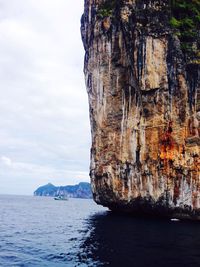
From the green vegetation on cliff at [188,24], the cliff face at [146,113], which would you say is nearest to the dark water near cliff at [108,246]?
the cliff face at [146,113]

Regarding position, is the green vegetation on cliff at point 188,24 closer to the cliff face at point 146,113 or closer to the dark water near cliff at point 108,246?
the cliff face at point 146,113

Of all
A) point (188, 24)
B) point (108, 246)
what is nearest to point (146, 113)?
point (188, 24)

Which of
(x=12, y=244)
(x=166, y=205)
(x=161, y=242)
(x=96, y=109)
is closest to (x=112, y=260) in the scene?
(x=161, y=242)

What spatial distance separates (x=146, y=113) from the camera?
47562 millimetres

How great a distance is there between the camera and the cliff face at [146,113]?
1799 inches

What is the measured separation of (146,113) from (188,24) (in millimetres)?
12972

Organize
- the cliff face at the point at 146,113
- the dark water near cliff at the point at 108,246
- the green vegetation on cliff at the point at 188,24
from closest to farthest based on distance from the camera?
the dark water near cliff at the point at 108,246
the cliff face at the point at 146,113
the green vegetation on cliff at the point at 188,24

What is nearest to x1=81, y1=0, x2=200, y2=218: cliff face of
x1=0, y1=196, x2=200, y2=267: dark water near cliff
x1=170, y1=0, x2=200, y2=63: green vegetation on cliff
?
x1=170, y1=0, x2=200, y2=63: green vegetation on cliff

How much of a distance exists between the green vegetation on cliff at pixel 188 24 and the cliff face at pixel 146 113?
114cm

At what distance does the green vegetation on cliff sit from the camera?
47.3m

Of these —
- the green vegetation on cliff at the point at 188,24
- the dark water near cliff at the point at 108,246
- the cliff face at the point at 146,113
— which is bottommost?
the dark water near cliff at the point at 108,246

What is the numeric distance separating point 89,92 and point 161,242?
3031 centimetres

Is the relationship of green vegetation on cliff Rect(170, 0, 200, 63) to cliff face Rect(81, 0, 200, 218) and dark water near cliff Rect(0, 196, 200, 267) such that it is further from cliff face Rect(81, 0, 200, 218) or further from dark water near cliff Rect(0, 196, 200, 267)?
dark water near cliff Rect(0, 196, 200, 267)

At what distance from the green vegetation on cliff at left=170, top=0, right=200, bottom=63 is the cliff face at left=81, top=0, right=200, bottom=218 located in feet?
3.74
